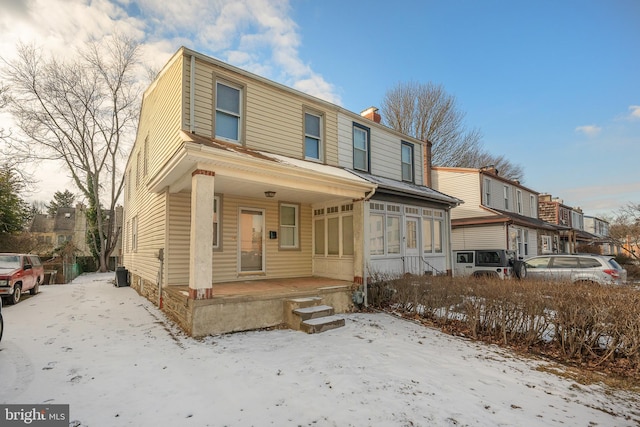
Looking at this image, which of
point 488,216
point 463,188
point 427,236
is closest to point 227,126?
point 427,236

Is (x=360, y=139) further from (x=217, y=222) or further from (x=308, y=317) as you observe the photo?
(x=308, y=317)

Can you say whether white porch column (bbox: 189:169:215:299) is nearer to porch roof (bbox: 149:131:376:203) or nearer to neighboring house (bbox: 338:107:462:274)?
porch roof (bbox: 149:131:376:203)

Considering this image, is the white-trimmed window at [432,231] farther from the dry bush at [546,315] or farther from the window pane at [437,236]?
the dry bush at [546,315]

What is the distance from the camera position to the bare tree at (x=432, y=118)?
25422mm

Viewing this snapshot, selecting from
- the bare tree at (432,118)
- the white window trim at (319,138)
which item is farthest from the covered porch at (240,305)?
the bare tree at (432,118)

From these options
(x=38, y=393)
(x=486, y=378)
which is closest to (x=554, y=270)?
(x=486, y=378)

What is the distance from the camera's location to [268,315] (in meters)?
6.59

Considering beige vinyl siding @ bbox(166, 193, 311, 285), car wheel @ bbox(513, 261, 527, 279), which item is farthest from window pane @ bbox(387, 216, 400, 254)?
car wheel @ bbox(513, 261, 527, 279)

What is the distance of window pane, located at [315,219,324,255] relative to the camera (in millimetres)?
10117

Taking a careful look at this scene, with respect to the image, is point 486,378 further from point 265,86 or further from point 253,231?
point 265,86

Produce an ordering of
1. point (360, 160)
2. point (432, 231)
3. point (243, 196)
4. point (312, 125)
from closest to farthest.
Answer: point (243, 196), point (312, 125), point (360, 160), point (432, 231)

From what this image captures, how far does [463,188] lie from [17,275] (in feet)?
69.3

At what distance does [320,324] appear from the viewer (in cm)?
627

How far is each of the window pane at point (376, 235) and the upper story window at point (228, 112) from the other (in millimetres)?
4647
